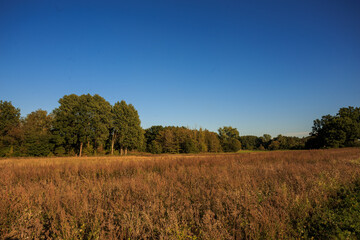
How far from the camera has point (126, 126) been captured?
40.9 metres

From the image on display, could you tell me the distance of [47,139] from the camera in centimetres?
3319

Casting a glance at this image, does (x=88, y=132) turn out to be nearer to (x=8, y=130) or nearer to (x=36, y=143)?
(x=36, y=143)

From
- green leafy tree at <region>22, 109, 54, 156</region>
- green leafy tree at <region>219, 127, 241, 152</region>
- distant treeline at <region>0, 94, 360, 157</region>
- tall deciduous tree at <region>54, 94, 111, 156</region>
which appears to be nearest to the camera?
green leafy tree at <region>22, 109, 54, 156</region>

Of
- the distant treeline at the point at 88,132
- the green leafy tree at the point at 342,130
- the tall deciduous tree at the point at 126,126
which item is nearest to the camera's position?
the distant treeline at the point at 88,132

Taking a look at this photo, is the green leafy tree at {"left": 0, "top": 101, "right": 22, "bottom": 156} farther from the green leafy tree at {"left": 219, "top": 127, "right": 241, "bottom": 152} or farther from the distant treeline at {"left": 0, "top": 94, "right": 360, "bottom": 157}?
the green leafy tree at {"left": 219, "top": 127, "right": 241, "bottom": 152}

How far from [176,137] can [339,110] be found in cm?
7059

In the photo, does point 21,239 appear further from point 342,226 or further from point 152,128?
point 152,128

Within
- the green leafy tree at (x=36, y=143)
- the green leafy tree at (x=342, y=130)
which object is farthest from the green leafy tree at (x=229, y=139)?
the green leafy tree at (x=36, y=143)

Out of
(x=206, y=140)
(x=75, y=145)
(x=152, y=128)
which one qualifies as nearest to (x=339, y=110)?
(x=206, y=140)

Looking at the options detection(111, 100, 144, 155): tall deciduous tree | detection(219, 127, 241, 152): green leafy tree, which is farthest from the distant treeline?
detection(219, 127, 241, 152): green leafy tree

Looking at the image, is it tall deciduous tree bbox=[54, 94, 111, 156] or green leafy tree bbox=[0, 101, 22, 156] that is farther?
tall deciduous tree bbox=[54, 94, 111, 156]

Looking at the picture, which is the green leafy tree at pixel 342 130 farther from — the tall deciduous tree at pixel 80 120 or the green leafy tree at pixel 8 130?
the green leafy tree at pixel 8 130

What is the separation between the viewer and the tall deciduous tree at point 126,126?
134 feet

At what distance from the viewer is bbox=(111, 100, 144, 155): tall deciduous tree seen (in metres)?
40.8
